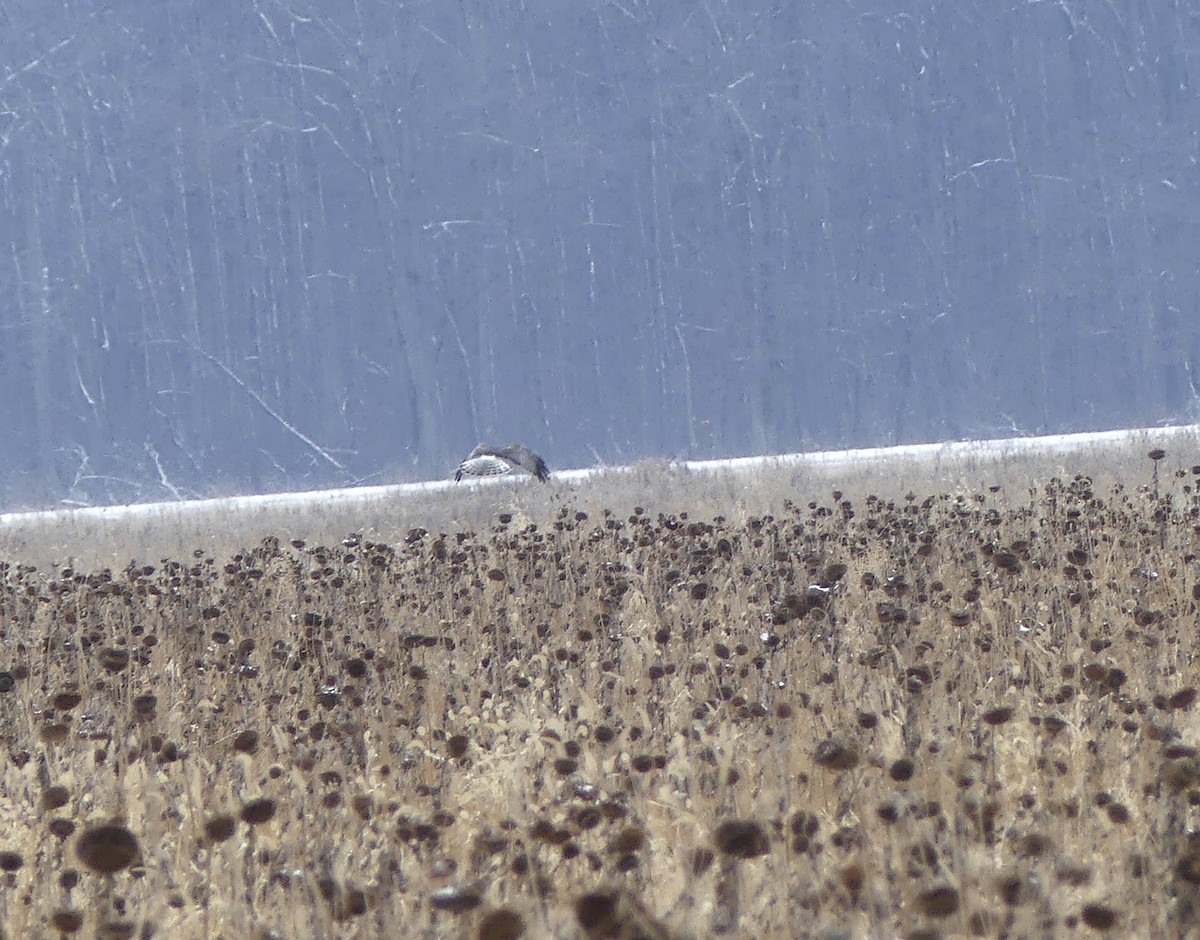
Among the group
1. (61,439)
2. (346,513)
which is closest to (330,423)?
(61,439)

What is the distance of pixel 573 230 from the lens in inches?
1206

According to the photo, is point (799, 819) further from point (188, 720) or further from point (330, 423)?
point (330, 423)

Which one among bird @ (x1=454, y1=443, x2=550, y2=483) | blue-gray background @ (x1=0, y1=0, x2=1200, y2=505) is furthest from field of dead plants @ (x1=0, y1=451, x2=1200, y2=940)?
blue-gray background @ (x1=0, y1=0, x2=1200, y2=505)

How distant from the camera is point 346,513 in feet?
44.0

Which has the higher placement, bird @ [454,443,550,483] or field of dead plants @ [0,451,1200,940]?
bird @ [454,443,550,483]

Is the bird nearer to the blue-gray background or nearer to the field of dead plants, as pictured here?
the blue-gray background

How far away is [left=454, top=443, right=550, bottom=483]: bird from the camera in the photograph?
19375 mm

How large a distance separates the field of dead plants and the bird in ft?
42.6

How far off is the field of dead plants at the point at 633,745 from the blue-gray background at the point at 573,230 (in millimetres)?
23154

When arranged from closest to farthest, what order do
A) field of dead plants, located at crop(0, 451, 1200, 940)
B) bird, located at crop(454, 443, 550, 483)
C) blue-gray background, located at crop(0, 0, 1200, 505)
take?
field of dead plants, located at crop(0, 451, 1200, 940)
bird, located at crop(454, 443, 550, 483)
blue-gray background, located at crop(0, 0, 1200, 505)

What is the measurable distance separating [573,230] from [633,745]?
2771 centimetres

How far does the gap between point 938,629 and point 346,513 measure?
9302mm

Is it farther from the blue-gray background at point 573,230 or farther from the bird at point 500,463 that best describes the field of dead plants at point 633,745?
the blue-gray background at point 573,230

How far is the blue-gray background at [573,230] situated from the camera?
2953 cm
